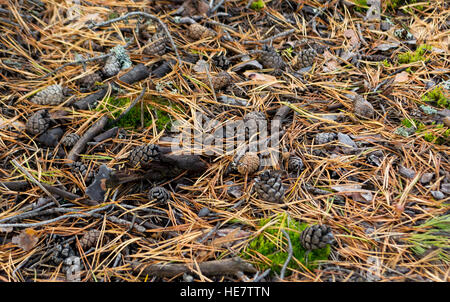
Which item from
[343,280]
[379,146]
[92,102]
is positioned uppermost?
[92,102]

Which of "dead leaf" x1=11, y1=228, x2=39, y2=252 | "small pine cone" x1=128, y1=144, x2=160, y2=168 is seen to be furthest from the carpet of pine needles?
"small pine cone" x1=128, y1=144, x2=160, y2=168

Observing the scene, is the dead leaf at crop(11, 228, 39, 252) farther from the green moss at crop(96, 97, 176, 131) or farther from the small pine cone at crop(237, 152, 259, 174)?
the small pine cone at crop(237, 152, 259, 174)

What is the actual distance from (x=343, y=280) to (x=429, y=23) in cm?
234

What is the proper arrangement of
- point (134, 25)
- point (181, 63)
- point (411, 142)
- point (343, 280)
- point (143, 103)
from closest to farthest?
point (343, 280) < point (411, 142) < point (143, 103) < point (181, 63) < point (134, 25)

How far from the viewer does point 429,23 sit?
2.94 metres

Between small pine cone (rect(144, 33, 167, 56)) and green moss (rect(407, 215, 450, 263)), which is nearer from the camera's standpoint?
green moss (rect(407, 215, 450, 263))

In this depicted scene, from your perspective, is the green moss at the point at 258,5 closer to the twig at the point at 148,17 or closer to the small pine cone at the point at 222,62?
the small pine cone at the point at 222,62

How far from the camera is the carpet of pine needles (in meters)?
1.75

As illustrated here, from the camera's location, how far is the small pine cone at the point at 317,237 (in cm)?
165

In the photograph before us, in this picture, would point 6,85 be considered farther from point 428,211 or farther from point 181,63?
point 428,211

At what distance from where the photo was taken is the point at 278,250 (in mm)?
1712

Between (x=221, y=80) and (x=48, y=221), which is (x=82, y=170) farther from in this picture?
(x=221, y=80)

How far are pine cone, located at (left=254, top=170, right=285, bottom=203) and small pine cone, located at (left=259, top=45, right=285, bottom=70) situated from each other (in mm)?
1009

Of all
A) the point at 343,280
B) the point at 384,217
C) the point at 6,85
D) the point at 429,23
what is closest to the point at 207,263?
the point at 343,280
